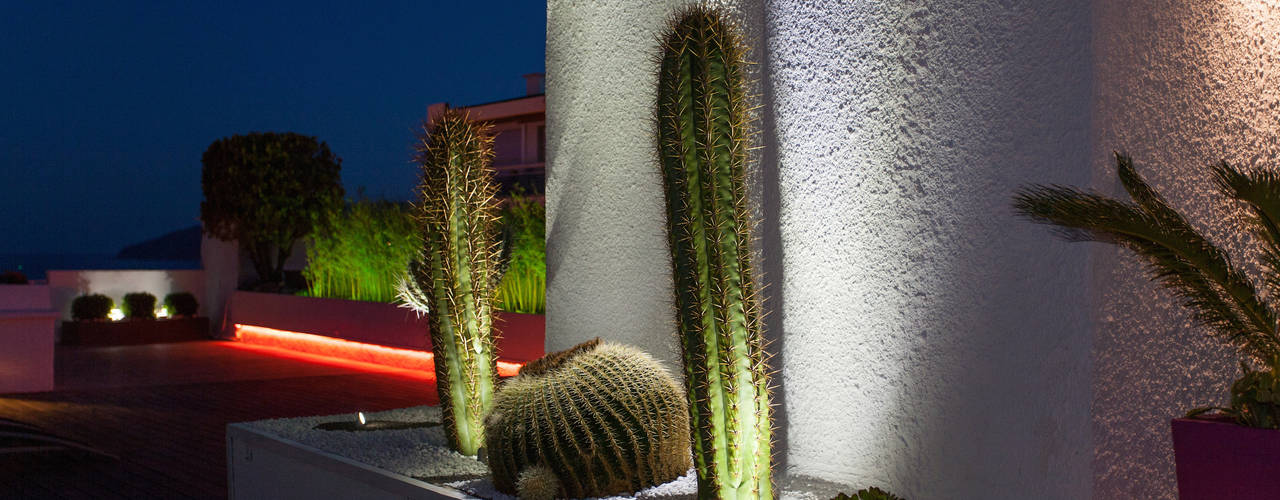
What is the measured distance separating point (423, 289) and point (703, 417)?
5.15 feet

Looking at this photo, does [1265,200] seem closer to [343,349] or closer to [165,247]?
[343,349]

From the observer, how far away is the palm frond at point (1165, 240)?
2064 millimetres

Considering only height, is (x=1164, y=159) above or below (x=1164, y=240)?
above

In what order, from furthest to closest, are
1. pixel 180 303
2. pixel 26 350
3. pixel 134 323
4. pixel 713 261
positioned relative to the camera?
pixel 180 303
pixel 134 323
pixel 26 350
pixel 713 261

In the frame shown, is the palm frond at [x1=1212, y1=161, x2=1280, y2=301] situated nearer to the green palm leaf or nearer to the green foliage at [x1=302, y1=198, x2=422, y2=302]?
the green palm leaf

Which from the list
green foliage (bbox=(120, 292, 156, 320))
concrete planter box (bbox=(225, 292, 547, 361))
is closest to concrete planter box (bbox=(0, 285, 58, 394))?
concrete planter box (bbox=(225, 292, 547, 361))

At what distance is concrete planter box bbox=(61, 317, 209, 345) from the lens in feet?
39.0

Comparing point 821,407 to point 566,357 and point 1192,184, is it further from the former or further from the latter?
point 1192,184

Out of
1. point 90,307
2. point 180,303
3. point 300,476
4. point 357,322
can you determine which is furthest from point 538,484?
point 180,303

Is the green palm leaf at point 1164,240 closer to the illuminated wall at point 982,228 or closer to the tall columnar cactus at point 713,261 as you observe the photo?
the illuminated wall at point 982,228

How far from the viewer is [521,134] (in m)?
22.0

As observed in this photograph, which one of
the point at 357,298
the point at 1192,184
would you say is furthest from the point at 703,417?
the point at 357,298

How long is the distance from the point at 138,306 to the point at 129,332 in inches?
16.9

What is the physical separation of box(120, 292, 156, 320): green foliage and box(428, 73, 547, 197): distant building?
749 centimetres
